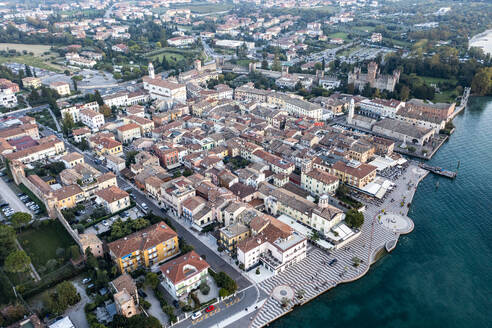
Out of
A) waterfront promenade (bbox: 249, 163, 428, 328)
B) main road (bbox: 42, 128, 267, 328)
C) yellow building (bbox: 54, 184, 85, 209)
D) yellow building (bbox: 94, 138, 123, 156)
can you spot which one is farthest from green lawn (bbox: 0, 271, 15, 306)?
→ yellow building (bbox: 94, 138, 123, 156)

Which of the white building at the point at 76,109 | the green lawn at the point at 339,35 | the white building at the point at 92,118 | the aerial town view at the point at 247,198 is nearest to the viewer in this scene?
the aerial town view at the point at 247,198

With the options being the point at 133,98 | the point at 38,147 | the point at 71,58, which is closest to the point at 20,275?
the point at 38,147

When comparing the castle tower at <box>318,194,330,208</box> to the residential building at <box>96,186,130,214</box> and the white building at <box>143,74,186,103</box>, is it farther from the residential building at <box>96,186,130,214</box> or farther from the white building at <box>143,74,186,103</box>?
the white building at <box>143,74,186,103</box>

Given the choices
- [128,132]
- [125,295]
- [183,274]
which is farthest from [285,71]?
[125,295]

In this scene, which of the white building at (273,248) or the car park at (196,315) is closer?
the car park at (196,315)

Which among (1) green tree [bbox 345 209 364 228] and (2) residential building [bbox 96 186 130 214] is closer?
(1) green tree [bbox 345 209 364 228]

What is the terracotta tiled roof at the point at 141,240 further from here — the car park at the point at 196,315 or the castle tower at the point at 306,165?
the castle tower at the point at 306,165

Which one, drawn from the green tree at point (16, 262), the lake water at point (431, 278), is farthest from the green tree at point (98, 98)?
the lake water at point (431, 278)
